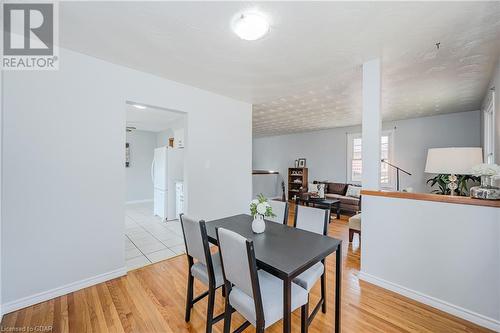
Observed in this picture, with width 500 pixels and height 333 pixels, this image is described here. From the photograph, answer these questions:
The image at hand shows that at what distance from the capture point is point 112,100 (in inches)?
93.0

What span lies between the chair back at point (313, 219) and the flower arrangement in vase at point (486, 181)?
3.95 feet

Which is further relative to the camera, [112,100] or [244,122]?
[244,122]

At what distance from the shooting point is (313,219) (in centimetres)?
209

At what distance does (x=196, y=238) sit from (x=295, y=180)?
256 inches

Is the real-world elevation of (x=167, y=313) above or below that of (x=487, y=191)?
below

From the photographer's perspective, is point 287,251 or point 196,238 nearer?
point 287,251

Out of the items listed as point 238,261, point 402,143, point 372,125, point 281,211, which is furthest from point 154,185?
point 402,143

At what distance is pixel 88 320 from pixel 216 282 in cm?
118

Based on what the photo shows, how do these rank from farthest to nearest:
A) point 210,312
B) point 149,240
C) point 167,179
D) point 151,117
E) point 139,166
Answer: point 139,166 < point 151,117 < point 167,179 < point 149,240 < point 210,312

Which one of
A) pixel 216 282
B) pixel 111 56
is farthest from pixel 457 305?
pixel 111 56

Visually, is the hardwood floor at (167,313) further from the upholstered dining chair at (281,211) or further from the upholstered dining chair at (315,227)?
the upholstered dining chair at (281,211)

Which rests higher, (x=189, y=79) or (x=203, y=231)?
(x=189, y=79)

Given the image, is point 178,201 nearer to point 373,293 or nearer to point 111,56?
point 111,56

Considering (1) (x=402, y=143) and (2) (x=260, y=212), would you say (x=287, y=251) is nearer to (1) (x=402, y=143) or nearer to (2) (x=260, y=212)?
(2) (x=260, y=212)
